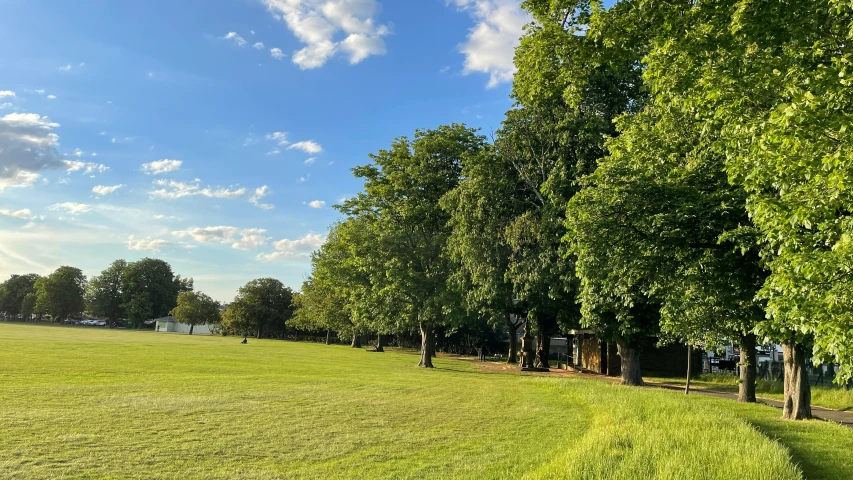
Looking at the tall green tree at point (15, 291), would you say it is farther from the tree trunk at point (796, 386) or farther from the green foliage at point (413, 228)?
the tree trunk at point (796, 386)

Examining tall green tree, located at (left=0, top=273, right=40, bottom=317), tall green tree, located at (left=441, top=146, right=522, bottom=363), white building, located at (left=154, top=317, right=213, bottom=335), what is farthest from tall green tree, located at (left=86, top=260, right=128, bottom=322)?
tall green tree, located at (left=441, top=146, right=522, bottom=363)

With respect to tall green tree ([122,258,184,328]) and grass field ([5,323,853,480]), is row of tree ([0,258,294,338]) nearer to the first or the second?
tall green tree ([122,258,184,328])

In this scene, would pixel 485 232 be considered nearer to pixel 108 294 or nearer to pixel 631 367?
pixel 631 367

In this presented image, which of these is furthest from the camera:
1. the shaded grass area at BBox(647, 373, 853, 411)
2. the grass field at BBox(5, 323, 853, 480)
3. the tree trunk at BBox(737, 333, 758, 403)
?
the shaded grass area at BBox(647, 373, 853, 411)

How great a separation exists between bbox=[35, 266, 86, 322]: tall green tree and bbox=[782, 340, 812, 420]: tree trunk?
14015 cm

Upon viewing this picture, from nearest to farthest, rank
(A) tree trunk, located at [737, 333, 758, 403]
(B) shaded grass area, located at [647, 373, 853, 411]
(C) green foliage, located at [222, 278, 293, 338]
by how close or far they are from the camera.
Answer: (A) tree trunk, located at [737, 333, 758, 403] → (B) shaded grass area, located at [647, 373, 853, 411] → (C) green foliage, located at [222, 278, 293, 338]

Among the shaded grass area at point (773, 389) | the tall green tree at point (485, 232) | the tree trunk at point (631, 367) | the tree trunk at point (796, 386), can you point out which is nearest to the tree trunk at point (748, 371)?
the shaded grass area at point (773, 389)

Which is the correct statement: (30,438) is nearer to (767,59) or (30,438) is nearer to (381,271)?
(767,59)

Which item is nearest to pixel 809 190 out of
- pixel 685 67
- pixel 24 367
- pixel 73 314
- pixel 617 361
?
pixel 685 67

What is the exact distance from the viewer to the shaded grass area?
20.6 m

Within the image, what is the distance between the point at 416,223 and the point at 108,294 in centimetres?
11448

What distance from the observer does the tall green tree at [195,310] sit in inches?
3947

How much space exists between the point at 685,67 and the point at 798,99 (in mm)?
4009

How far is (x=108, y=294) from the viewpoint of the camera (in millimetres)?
124438
